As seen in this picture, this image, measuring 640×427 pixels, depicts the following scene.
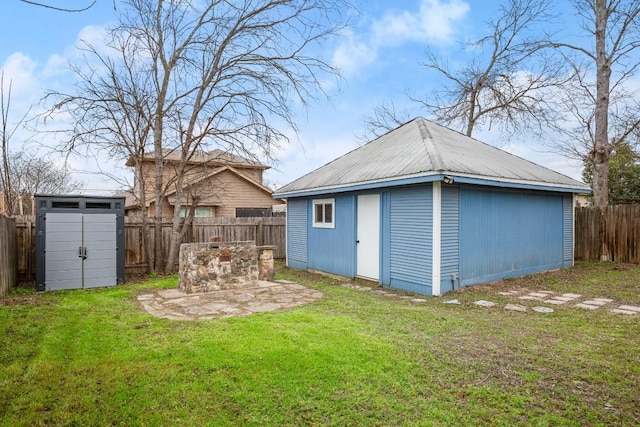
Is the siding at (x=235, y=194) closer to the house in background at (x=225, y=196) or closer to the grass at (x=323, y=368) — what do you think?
the house in background at (x=225, y=196)

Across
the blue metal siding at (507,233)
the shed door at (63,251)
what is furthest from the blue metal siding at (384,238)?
the shed door at (63,251)

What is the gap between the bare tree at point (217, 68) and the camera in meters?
9.24

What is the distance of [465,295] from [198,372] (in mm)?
4979

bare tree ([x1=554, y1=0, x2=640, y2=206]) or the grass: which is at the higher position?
bare tree ([x1=554, y1=0, x2=640, y2=206])

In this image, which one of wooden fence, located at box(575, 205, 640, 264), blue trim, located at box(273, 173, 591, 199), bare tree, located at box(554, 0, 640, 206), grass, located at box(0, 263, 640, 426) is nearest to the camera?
grass, located at box(0, 263, 640, 426)

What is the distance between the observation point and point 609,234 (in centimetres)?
1119

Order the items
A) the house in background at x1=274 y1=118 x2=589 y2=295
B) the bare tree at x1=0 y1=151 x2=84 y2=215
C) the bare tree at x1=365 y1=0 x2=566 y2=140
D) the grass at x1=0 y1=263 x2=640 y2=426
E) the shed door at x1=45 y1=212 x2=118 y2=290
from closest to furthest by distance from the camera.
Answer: the grass at x1=0 y1=263 x2=640 y2=426, the house in background at x1=274 y1=118 x2=589 y2=295, the shed door at x1=45 y1=212 x2=118 y2=290, the bare tree at x1=365 y1=0 x2=566 y2=140, the bare tree at x1=0 y1=151 x2=84 y2=215

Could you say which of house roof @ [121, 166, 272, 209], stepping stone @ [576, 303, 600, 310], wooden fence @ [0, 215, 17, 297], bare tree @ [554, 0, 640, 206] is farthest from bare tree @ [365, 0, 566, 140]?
wooden fence @ [0, 215, 17, 297]

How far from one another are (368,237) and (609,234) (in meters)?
7.94

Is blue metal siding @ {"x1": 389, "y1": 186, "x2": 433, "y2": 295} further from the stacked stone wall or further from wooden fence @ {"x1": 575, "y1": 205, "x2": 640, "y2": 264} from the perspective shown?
wooden fence @ {"x1": 575, "y1": 205, "x2": 640, "y2": 264}

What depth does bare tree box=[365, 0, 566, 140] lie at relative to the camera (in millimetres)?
14531

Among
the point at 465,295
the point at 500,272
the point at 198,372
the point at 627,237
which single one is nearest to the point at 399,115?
the point at 627,237

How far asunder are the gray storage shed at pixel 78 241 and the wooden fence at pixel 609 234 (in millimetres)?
12629

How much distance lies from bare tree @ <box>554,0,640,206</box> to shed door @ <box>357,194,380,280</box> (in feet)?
29.4
